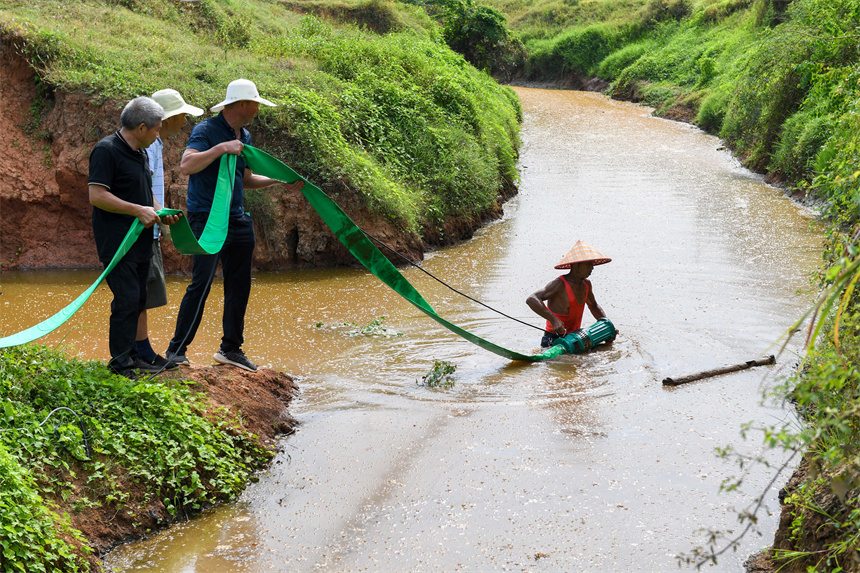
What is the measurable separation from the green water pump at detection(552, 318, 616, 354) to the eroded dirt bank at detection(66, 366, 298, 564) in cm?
238

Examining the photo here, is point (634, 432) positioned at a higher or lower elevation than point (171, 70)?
lower

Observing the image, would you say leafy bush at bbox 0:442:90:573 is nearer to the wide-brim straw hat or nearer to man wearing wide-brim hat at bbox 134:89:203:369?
man wearing wide-brim hat at bbox 134:89:203:369

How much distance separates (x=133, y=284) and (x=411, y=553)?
7.86 feet

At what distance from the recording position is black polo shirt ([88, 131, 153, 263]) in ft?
15.3

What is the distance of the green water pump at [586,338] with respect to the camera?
6785 millimetres

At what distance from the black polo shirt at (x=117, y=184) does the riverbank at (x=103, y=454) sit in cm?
75

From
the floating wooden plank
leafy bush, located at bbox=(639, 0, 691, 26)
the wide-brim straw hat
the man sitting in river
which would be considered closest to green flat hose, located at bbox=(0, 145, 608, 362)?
the man sitting in river

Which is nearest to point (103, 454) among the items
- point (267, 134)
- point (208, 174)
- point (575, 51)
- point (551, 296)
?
point (208, 174)

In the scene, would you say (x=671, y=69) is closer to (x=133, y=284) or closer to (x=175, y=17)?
(x=175, y=17)

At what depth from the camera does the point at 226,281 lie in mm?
5543

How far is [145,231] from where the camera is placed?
4.89 meters

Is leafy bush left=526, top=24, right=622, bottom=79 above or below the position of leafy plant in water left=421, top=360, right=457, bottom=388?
above

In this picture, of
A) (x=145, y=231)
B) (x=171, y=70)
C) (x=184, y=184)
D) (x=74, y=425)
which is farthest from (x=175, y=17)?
(x=74, y=425)

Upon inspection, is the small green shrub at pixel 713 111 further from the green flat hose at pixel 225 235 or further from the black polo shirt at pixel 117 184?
the black polo shirt at pixel 117 184
